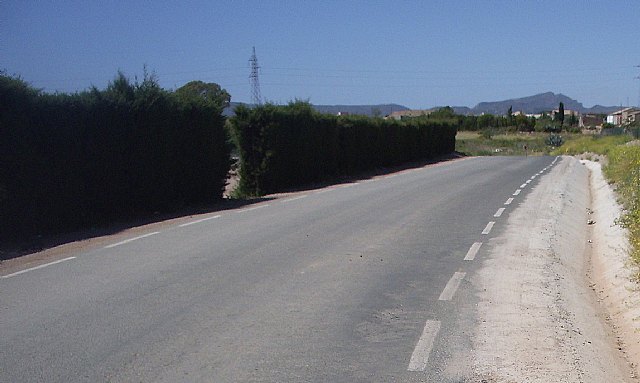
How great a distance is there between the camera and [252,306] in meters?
7.98

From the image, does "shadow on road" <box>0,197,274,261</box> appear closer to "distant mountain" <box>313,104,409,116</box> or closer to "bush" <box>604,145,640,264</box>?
"bush" <box>604,145,640,264</box>

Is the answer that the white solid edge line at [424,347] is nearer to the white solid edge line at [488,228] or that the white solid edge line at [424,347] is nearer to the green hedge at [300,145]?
the white solid edge line at [488,228]

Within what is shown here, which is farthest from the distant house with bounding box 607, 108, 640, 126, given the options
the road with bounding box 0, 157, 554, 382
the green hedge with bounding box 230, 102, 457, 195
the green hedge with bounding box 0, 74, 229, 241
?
the road with bounding box 0, 157, 554, 382

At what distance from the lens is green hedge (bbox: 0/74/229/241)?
13867 mm

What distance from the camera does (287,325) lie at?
286 inches

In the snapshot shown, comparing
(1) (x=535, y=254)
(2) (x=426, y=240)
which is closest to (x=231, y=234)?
(2) (x=426, y=240)

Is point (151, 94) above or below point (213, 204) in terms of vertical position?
above

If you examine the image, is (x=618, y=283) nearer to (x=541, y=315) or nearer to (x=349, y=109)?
(x=541, y=315)

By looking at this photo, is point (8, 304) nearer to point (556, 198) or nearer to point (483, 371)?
point (483, 371)

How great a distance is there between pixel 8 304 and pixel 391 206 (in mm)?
11153

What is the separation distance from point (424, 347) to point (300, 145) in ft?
72.8

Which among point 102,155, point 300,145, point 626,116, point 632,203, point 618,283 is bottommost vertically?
point 626,116

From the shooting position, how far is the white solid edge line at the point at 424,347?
241 inches

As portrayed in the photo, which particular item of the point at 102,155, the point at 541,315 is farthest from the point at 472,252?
the point at 102,155
